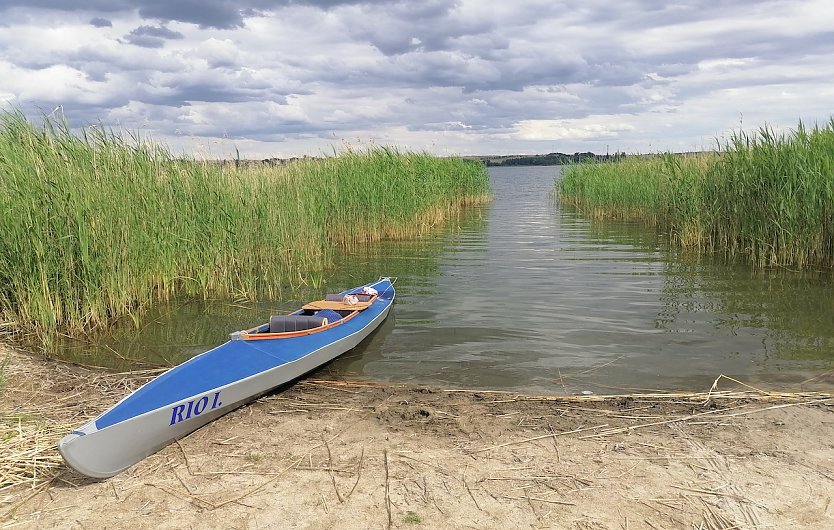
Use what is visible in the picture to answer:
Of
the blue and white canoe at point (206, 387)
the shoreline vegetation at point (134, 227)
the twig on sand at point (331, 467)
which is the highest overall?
the shoreline vegetation at point (134, 227)

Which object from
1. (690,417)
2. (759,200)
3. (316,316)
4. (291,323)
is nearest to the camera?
(690,417)

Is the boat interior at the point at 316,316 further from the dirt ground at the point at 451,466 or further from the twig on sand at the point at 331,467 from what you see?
the twig on sand at the point at 331,467

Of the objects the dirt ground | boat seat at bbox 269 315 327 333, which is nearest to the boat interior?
boat seat at bbox 269 315 327 333

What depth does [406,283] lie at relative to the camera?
10297mm

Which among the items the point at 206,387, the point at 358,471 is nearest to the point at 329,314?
the point at 206,387

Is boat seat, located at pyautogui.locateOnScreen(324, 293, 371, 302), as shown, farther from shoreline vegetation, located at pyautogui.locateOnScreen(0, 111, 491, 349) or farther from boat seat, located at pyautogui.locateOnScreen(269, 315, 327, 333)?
shoreline vegetation, located at pyautogui.locateOnScreen(0, 111, 491, 349)

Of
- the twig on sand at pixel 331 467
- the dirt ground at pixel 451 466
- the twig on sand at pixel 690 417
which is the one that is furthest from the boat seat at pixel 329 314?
the twig on sand at pixel 690 417

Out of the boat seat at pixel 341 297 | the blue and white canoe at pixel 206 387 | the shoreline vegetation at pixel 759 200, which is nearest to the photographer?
the blue and white canoe at pixel 206 387

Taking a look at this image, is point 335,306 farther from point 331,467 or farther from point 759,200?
point 759,200

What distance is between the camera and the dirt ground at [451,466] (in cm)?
315

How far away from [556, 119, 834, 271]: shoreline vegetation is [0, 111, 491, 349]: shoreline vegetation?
7.98 meters

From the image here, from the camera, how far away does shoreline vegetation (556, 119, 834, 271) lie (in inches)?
383

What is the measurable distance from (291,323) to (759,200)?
944 cm

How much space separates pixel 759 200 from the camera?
35.6ft
